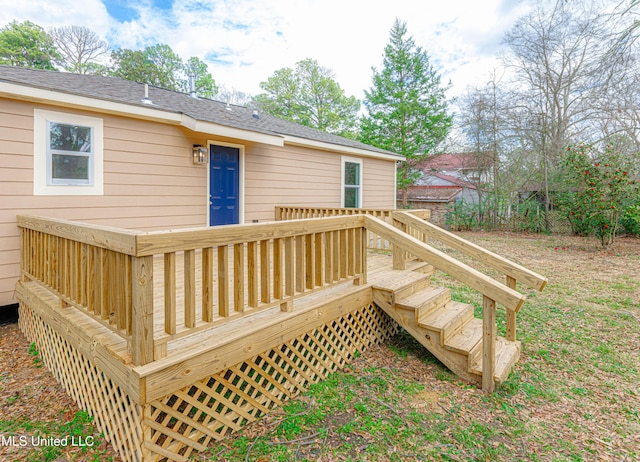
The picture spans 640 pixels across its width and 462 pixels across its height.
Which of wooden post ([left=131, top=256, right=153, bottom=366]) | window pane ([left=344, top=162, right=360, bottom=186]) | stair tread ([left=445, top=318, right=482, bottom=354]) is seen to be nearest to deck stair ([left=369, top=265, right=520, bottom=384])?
stair tread ([left=445, top=318, right=482, bottom=354])

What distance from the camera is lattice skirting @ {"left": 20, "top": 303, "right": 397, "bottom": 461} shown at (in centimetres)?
216

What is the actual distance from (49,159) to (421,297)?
4.68 meters

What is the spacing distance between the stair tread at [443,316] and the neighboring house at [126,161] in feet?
13.0

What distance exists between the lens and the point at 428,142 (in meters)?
18.4

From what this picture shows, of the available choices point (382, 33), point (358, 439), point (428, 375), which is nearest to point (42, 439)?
point (358, 439)

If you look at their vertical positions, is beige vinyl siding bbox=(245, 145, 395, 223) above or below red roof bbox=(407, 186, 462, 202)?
below

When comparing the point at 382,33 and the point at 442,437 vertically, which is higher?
the point at 382,33

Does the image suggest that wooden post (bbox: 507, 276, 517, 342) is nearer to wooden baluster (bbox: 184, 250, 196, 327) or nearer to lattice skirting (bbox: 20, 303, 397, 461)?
lattice skirting (bbox: 20, 303, 397, 461)

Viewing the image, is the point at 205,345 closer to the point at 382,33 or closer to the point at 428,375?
the point at 428,375

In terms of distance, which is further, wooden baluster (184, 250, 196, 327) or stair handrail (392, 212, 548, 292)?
stair handrail (392, 212, 548, 292)

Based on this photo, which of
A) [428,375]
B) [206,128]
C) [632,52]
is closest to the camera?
[428,375]

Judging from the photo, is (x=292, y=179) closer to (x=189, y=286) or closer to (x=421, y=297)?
(x=421, y=297)

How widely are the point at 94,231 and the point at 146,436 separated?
4.28ft

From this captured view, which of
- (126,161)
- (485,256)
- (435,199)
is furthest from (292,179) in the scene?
(435,199)
